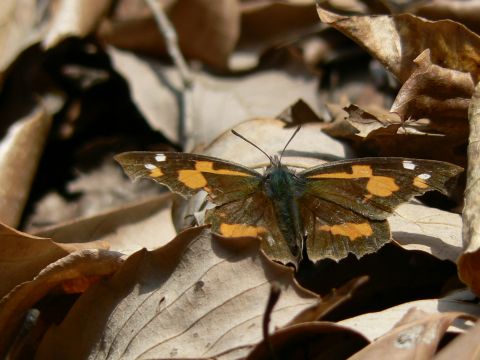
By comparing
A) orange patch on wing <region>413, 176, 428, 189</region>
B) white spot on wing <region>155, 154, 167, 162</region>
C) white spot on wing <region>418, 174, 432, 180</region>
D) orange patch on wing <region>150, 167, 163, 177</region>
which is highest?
white spot on wing <region>155, 154, 167, 162</region>

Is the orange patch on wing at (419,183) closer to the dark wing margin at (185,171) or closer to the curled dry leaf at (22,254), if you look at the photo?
the dark wing margin at (185,171)

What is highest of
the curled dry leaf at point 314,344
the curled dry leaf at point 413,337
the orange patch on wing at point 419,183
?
the orange patch on wing at point 419,183

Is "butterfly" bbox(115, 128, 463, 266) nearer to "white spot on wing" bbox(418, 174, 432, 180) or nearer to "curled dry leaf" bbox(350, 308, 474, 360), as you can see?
"white spot on wing" bbox(418, 174, 432, 180)

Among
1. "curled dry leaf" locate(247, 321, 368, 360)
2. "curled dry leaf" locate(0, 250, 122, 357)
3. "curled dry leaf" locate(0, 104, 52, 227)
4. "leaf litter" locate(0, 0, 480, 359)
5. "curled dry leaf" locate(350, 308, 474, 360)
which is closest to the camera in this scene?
"curled dry leaf" locate(350, 308, 474, 360)

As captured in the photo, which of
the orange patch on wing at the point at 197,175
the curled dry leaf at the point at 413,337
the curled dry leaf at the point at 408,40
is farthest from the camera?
the curled dry leaf at the point at 408,40

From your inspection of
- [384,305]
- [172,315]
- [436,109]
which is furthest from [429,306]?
[436,109]

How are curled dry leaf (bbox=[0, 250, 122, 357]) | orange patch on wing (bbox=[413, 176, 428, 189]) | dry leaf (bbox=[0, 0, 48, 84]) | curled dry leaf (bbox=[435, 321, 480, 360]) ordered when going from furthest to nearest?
dry leaf (bbox=[0, 0, 48, 84])
orange patch on wing (bbox=[413, 176, 428, 189])
curled dry leaf (bbox=[0, 250, 122, 357])
curled dry leaf (bbox=[435, 321, 480, 360])

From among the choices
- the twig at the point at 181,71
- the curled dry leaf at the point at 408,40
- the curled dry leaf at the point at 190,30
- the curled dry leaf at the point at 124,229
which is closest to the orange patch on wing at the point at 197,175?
the curled dry leaf at the point at 124,229

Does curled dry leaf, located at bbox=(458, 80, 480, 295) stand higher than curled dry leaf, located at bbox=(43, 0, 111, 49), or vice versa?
curled dry leaf, located at bbox=(43, 0, 111, 49)

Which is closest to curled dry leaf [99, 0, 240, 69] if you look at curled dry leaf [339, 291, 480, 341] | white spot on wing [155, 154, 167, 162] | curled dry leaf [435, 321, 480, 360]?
white spot on wing [155, 154, 167, 162]
